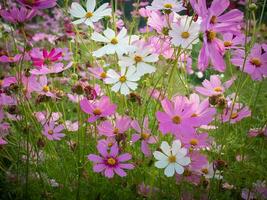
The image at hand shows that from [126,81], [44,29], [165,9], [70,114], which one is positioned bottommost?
[44,29]

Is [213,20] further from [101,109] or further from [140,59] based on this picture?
[101,109]

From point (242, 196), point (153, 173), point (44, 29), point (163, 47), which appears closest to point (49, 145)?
point (153, 173)

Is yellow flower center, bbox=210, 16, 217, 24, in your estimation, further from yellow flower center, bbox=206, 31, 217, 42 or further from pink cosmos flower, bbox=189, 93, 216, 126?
pink cosmos flower, bbox=189, 93, 216, 126

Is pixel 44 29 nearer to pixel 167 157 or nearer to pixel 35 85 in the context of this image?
pixel 35 85

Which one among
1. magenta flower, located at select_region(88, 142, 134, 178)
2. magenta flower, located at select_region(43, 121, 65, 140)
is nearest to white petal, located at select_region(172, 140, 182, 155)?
magenta flower, located at select_region(88, 142, 134, 178)

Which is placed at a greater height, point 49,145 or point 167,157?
point 167,157

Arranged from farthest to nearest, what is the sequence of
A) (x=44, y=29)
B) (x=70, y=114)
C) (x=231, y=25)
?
(x=44, y=29) → (x=70, y=114) → (x=231, y=25)
